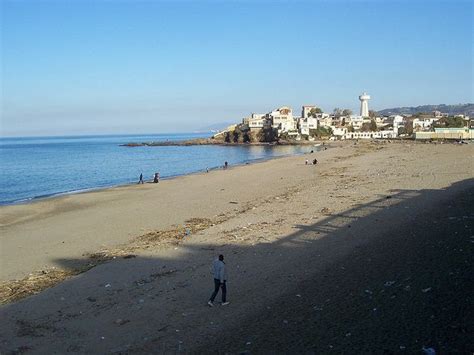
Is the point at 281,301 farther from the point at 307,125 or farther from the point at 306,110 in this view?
the point at 306,110

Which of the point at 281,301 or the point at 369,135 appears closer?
the point at 281,301

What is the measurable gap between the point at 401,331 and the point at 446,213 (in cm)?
990

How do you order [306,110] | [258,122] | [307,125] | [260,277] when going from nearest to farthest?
1. [260,277]
2. [307,125]
3. [258,122]
4. [306,110]

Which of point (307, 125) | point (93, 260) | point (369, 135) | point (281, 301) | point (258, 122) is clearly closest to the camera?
point (281, 301)

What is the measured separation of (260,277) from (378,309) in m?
3.63

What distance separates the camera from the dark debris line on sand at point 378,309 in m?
7.47

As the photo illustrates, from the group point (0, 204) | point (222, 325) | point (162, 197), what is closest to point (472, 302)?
point (222, 325)

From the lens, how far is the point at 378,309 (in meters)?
8.72

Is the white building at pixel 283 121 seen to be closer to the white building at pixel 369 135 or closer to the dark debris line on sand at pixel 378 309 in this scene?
the white building at pixel 369 135

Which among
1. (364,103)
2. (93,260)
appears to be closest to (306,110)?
(364,103)

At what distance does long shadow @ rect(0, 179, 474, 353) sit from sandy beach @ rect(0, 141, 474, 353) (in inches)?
1.3

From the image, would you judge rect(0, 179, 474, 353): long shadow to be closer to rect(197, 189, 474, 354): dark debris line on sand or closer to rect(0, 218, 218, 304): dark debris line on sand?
rect(197, 189, 474, 354): dark debris line on sand

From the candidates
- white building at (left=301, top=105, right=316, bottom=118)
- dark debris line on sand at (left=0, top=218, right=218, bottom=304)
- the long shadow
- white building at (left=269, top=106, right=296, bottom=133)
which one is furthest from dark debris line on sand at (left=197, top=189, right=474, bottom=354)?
white building at (left=301, top=105, right=316, bottom=118)

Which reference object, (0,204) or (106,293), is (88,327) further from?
(0,204)
